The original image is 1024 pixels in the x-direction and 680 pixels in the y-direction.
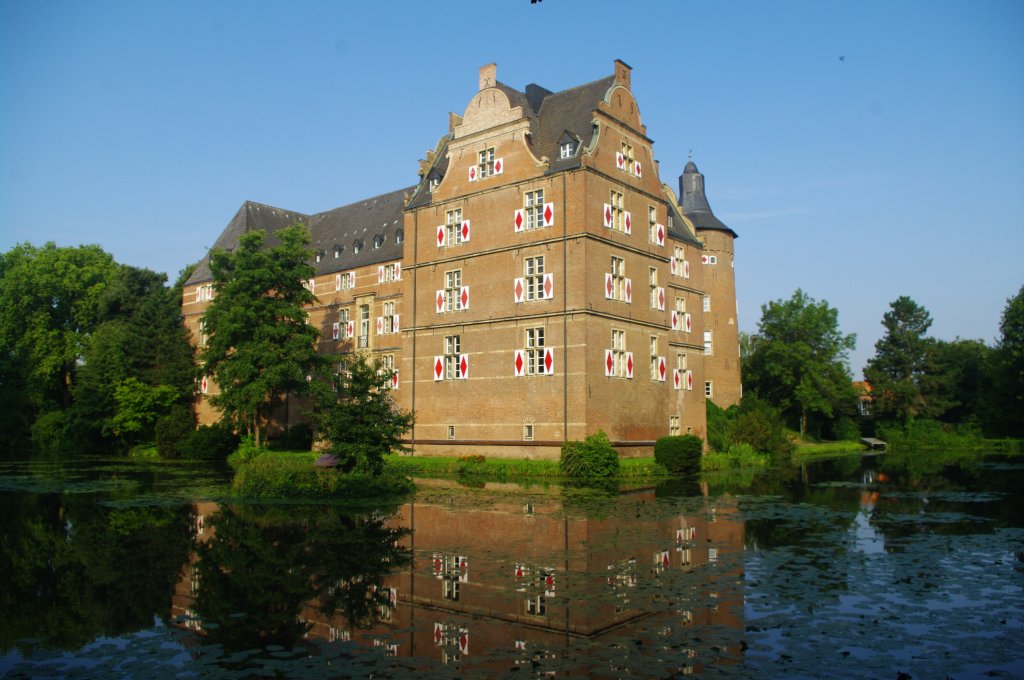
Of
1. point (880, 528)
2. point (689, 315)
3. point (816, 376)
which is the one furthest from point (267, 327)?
point (816, 376)

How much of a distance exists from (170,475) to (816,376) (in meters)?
44.1

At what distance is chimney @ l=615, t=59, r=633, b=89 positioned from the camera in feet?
117

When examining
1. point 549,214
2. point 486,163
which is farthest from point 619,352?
point 486,163

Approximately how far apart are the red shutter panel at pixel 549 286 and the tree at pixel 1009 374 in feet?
123

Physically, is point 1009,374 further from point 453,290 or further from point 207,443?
point 207,443

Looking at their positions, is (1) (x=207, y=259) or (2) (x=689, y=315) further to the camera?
(1) (x=207, y=259)

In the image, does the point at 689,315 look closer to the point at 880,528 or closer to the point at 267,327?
the point at 267,327

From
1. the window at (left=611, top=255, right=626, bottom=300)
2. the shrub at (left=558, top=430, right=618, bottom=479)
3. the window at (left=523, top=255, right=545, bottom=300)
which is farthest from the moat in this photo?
the window at (left=611, top=255, right=626, bottom=300)

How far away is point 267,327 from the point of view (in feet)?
132

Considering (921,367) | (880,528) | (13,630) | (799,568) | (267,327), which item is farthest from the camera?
(921,367)

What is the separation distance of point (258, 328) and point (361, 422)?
21.0 meters

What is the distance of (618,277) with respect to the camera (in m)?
34.5

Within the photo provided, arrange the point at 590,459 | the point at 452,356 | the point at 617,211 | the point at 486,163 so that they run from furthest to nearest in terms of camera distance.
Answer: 1. the point at 452,356
2. the point at 486,163
3. the point at 617,211
4. the point at 590,459

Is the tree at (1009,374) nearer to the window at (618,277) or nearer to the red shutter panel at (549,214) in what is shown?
the window at (618,277)
